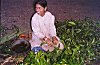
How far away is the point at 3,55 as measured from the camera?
371 cm

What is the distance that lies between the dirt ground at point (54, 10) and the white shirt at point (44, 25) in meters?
2.01

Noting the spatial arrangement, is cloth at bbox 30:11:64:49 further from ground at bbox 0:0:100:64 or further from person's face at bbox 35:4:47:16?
ground at bbox 0:0:100:64

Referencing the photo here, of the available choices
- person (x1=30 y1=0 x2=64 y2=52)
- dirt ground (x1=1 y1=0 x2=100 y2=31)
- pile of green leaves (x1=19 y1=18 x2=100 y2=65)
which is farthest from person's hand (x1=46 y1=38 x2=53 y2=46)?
dirt ground (x1=1 y1=0 x2=100 y2=31)

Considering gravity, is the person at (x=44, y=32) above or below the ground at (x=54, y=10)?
above

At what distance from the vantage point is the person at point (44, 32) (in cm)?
345

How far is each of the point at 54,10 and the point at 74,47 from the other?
3.31 m

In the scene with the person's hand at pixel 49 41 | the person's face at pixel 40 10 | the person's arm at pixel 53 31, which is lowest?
the person's hand at pixel 49 41

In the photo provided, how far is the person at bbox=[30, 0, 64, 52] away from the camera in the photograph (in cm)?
345

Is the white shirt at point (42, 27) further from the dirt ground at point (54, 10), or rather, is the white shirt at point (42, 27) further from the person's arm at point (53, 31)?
the dirt ground at point (54, 10)

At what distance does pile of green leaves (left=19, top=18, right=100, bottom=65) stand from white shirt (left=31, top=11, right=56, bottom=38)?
0.73 feet

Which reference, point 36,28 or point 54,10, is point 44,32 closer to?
point 36,28

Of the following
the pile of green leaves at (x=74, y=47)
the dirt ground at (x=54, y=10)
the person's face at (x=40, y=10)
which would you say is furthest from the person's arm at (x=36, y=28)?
the dirt ground at (x=54, y=10)

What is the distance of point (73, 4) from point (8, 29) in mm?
2438

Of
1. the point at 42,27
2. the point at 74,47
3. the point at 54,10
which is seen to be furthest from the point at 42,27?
the point at 54,10
